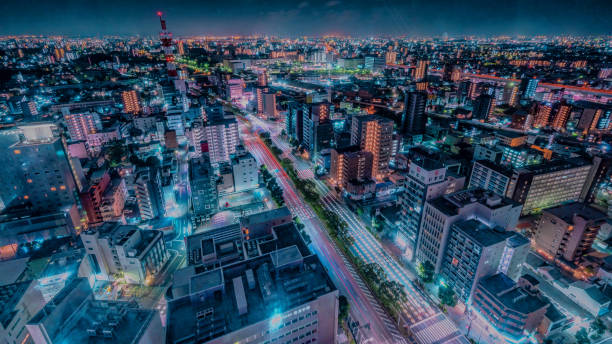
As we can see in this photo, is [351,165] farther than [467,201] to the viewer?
Yes

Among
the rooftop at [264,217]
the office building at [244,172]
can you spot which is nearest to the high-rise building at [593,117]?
the office building at [244,172]

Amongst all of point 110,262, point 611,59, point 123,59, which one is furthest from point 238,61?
point 611,59

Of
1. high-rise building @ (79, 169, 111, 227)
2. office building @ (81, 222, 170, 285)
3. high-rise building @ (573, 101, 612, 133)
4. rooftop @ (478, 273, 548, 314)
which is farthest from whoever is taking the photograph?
high-rise building @ (573, 101, 612, 133)

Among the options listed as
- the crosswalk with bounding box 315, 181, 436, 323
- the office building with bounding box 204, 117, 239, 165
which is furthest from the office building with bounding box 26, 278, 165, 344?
the office building with bounding box 204, 117, 239, 165

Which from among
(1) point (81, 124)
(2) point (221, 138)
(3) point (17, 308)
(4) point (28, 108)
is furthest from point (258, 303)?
(4) point (28, 108)

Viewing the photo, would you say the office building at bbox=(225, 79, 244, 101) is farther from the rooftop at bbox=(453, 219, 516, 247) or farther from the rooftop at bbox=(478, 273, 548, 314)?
the rooftop at bbox=(478, 273, 548, 314)

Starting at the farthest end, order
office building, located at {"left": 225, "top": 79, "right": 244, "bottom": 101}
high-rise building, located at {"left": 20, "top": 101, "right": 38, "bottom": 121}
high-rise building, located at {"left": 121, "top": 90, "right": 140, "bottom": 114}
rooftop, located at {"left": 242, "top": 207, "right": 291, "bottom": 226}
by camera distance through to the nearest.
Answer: office building, located at {"left": 225, "top": 79, "right": 244, "bottom": 101} → high-rise building, located at {"left": 121, "top": 90, "right": 140, "bottom": 114} → high-rise building, located at {"left": 20, "top": 101, "right": 38, "bottom": 121} → rooftop, located at {"left": 242, "top": 207, "right": 291, "bottom": 226}

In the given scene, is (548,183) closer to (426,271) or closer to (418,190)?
(418,190)
